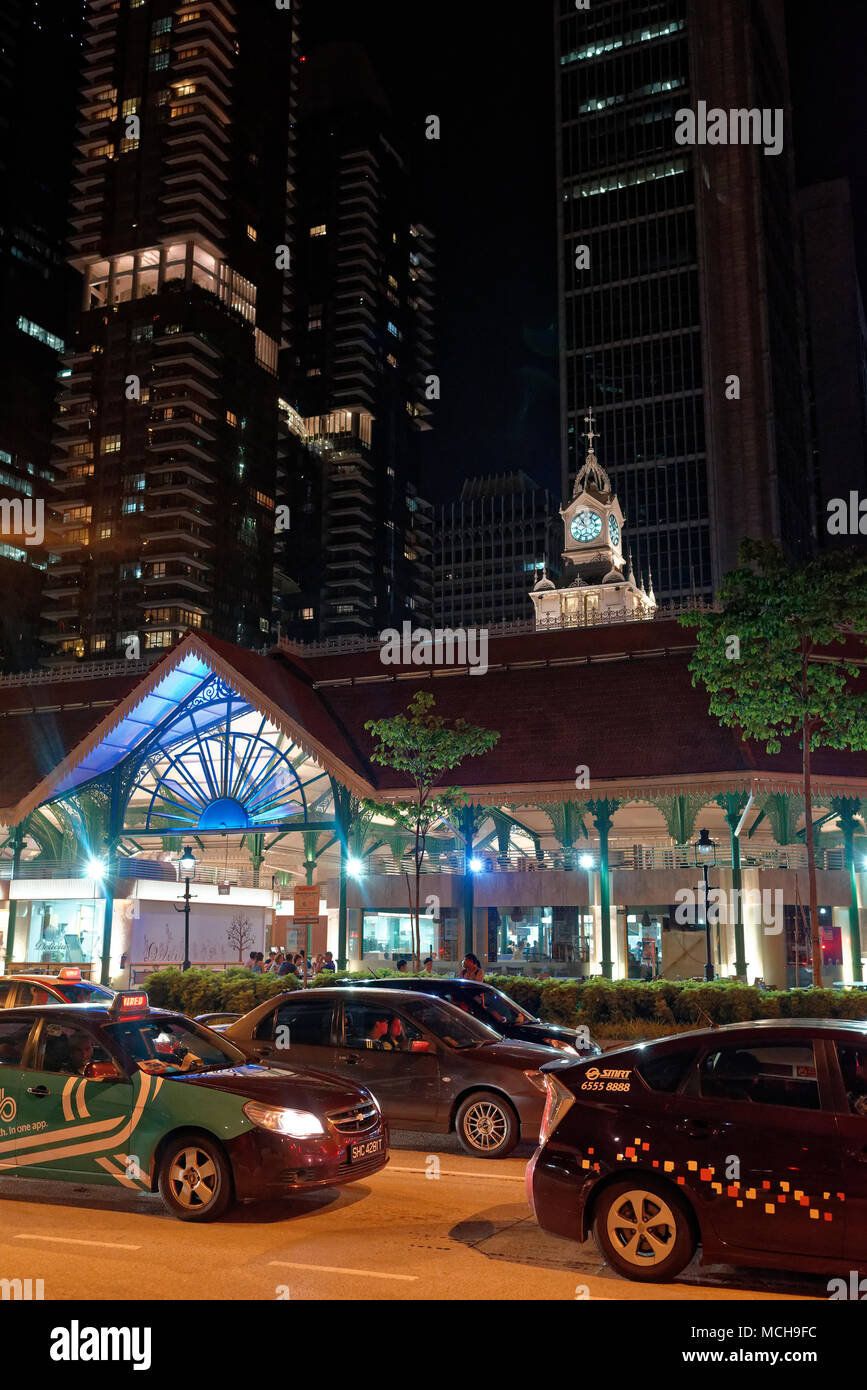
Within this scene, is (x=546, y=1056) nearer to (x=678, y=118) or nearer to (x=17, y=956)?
(x=17, y=956)

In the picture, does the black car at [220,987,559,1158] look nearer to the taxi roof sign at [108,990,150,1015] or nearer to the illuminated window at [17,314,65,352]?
the taxi roof sign at [108,990,150,1015]

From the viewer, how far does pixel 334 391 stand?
157250 mm

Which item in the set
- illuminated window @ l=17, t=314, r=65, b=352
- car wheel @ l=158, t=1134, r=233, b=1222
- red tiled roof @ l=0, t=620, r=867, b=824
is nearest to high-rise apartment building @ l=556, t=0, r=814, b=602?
illuminated window @ l=17, t=314, r=65, b=352

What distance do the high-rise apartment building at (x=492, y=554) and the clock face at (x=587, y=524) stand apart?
6150 centimetres

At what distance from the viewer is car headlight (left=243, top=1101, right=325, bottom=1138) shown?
31.3 feet

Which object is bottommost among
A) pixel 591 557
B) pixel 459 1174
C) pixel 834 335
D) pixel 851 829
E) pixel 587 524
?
pixel 459 1174

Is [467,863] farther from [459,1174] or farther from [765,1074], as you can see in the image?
[765,1074]

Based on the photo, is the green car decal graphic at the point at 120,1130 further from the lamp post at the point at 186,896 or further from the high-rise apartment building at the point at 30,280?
the high-rise apartment building at the point at 30,280

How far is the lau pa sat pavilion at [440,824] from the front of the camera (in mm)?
29578

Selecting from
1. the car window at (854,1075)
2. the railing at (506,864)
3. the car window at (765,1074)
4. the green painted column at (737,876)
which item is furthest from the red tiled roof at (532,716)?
the car window at (854,1075)

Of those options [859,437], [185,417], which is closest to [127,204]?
[185,417]

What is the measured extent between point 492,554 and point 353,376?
115 ft

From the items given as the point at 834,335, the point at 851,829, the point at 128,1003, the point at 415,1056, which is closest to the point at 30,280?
the point at 834,335

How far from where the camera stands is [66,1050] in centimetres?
1062
